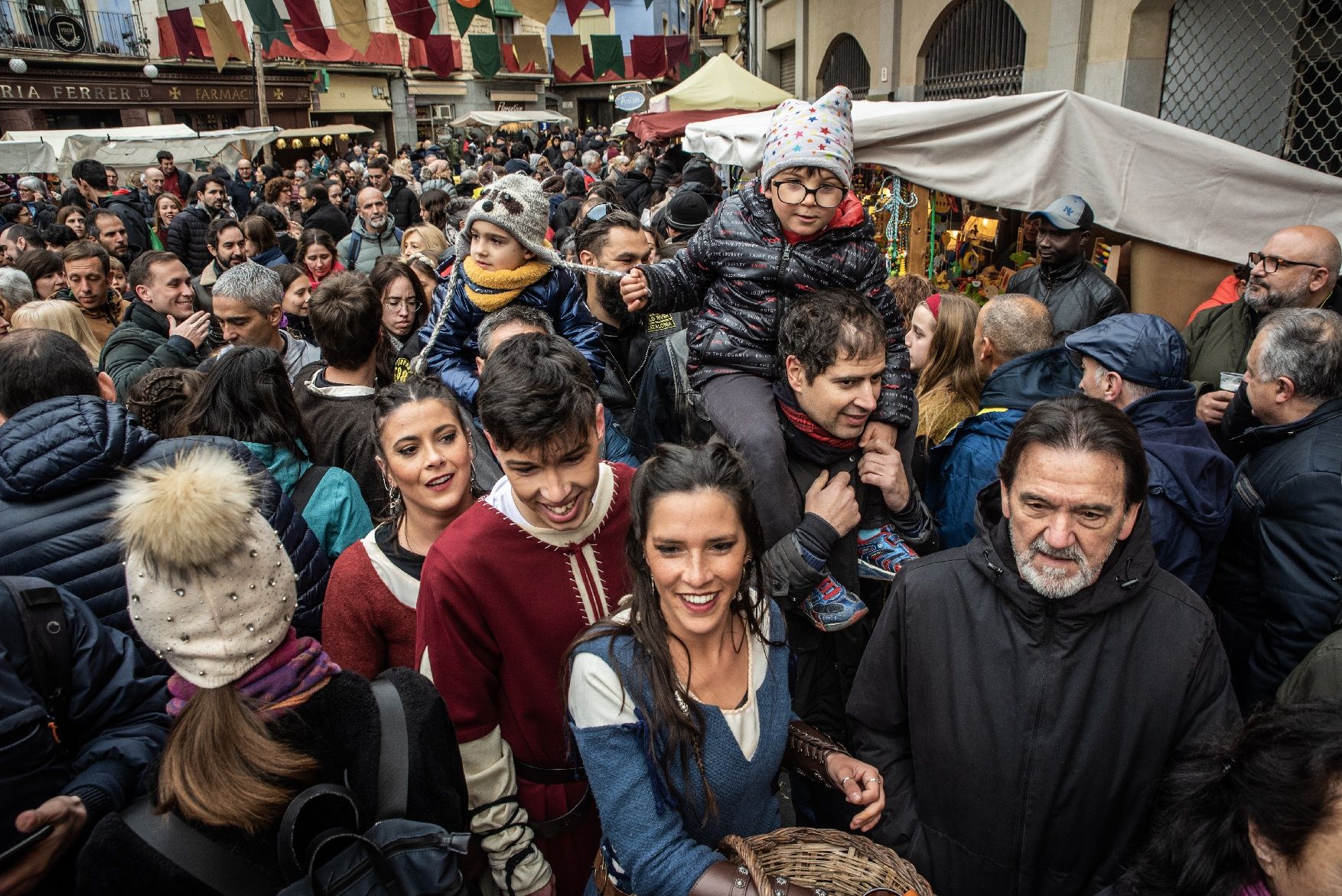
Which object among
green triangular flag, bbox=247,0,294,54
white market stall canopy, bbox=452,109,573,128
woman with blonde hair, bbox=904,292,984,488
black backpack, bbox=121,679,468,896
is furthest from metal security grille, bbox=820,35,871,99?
white market stall canopy, bbox=452,109,573,128

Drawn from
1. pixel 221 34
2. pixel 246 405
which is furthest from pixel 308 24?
pixel 246 405

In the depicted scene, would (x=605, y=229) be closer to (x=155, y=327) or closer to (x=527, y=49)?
(x=155, y=327)

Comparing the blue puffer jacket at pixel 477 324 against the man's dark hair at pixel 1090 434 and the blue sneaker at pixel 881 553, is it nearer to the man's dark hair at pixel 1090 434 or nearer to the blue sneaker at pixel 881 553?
the blue sneaker at pixel 881 553

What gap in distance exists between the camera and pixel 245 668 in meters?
1.38

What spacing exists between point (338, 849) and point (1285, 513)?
271 centimetres

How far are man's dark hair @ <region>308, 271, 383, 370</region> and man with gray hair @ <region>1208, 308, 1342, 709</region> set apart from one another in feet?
Answer: 10.4

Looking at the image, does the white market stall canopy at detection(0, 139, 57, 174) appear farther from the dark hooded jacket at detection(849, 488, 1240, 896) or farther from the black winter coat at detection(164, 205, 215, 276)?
the dark hooded jacket at detection(849, 488, 1240, 896)

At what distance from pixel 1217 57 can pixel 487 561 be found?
6.48m

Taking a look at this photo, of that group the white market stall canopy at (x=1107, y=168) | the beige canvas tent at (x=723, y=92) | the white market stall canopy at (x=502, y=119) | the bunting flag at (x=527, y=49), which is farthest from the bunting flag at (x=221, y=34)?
the white market stall canopy at (x=1107, y=168)

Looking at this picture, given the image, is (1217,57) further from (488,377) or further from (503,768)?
(503,768)

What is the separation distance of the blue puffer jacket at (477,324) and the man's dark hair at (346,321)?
247mm

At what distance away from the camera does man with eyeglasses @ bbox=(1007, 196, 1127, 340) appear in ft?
15.1

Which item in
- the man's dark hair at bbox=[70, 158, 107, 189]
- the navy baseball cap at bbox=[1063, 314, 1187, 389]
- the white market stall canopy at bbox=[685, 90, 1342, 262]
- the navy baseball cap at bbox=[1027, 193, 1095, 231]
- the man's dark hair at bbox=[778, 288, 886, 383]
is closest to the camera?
the man's dark hair at bbox=[778, 288, 886, 383]

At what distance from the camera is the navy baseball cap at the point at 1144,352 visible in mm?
2523
